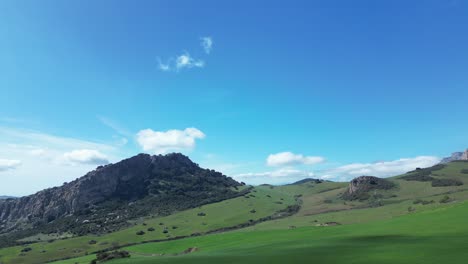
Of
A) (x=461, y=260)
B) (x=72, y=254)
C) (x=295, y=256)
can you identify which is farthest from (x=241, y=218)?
(x=461, y=260)

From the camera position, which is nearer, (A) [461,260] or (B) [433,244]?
(A) [461,260]

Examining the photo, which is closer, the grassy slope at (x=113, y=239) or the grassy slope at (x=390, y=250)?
the grassy slope at (x=390, y=250)

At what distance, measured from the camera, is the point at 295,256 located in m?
52.6

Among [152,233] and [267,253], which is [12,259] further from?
[267,253]

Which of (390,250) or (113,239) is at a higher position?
(113,239)

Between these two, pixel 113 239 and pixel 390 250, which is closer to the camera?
pixel 390 250

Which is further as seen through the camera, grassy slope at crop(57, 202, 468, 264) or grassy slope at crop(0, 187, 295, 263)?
grassy slope at crop(0, 187, 295, 263)

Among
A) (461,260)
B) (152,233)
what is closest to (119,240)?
(152,233)

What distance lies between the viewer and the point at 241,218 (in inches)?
7446

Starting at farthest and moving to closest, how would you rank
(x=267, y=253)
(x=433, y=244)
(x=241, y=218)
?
(x=241, y=218), (x=267, y=253), (x=433, y=244)

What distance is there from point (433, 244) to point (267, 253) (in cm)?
2549

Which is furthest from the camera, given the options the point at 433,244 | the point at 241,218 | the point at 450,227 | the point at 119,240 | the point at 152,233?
the point at 241,218

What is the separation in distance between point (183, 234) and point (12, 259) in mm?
68577

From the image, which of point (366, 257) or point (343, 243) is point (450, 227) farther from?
point (366, 257)
